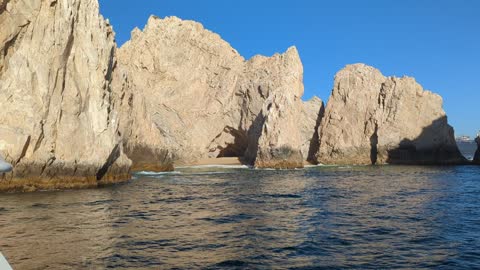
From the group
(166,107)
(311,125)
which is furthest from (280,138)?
(166,107)

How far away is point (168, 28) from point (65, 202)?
6887cm

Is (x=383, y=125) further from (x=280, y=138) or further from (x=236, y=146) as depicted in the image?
(x=236, y=146)

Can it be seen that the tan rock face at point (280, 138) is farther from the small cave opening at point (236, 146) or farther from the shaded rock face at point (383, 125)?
the small cave opening at point (236, 146)

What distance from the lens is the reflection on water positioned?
1181 centimetres

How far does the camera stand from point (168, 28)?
87188 mm

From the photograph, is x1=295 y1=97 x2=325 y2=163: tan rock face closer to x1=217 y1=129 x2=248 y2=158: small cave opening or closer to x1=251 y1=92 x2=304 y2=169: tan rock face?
x1=217 y1=129 x2=248 y2=158: small cave opening

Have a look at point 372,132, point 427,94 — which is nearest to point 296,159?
point 372,132

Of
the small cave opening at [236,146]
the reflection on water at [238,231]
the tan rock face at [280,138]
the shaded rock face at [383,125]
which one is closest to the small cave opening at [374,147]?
the shaded rock face at [383,125]

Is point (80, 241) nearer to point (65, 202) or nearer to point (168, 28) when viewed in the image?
point (65, 202)

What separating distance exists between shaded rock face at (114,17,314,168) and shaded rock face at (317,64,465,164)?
868 centimetres

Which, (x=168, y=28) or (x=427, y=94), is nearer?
(x=427, y=94)

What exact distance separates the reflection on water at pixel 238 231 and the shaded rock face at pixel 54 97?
126 inches

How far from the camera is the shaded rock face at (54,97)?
27020 mm

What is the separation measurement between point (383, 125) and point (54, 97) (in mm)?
59397
